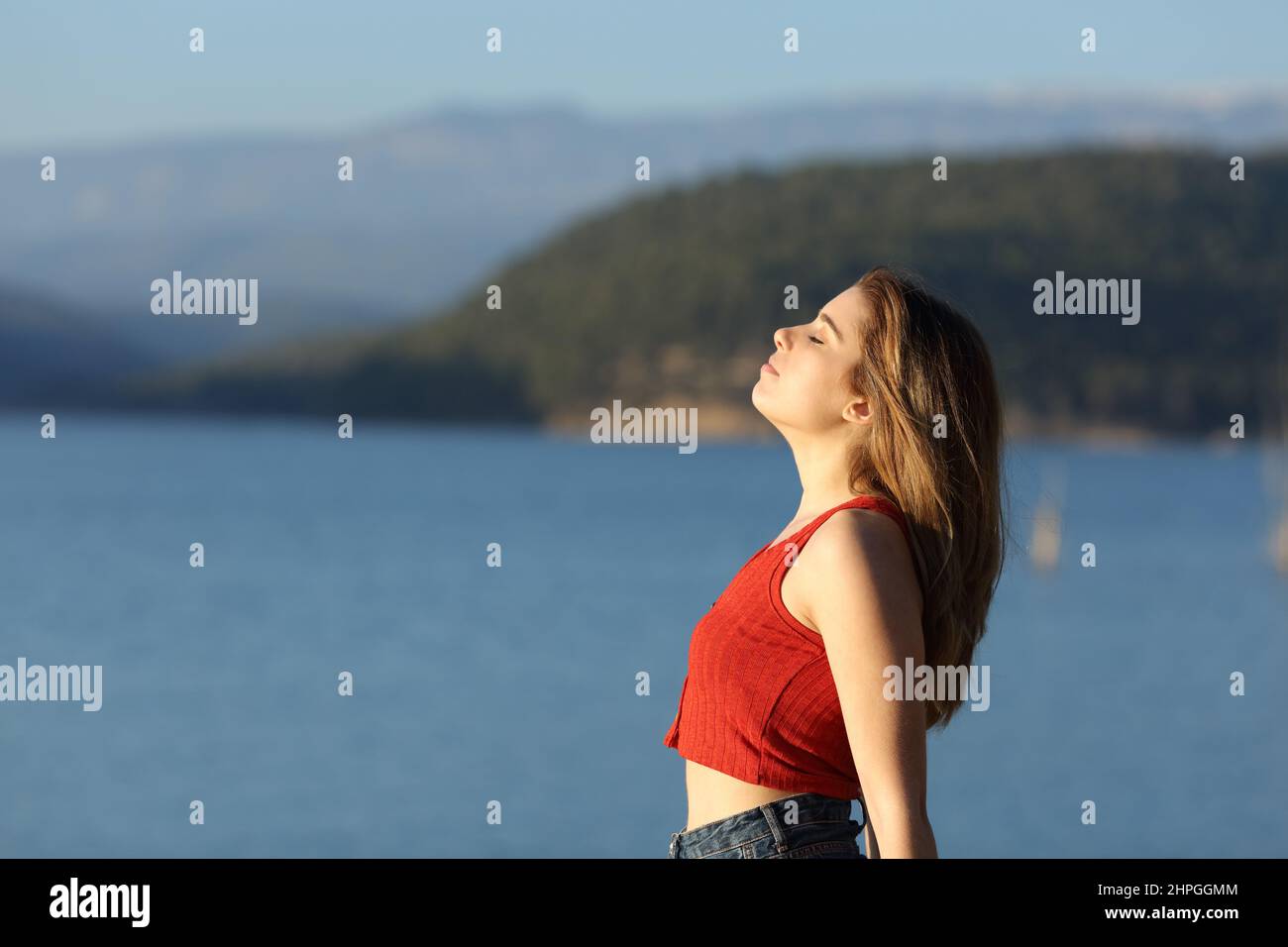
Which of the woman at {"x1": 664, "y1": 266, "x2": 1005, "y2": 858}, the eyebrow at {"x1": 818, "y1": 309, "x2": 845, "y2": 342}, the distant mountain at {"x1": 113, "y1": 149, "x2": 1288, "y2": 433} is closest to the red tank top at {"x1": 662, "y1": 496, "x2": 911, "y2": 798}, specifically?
the woman at {"x1": 664, "y1": 266, "x2": 1005, "y2": 858}

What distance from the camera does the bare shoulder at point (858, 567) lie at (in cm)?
208

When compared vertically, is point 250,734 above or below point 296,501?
below

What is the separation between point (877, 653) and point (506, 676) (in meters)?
26.6

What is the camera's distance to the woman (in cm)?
210

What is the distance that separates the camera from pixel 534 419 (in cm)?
9088

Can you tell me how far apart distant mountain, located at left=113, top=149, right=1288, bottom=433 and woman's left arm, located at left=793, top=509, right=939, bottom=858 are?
60.4 m

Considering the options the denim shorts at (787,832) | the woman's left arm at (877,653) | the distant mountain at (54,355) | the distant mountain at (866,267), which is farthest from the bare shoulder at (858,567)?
the distant mountain at (54,355)

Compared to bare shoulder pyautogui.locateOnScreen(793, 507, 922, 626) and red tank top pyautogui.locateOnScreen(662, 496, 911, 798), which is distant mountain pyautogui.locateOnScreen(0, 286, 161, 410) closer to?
red tank top pyautogui.locateOnScreen(662, 496, 911, 798)

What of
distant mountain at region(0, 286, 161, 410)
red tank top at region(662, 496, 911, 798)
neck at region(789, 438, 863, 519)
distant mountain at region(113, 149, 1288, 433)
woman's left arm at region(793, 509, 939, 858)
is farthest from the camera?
distant mountain at region(0, 286, 161, 410)

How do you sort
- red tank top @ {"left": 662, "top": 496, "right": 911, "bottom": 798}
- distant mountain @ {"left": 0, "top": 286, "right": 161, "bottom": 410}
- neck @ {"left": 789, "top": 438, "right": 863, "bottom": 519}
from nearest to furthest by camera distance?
red tank top @ {"left": 662, "top": 496, "right": 911, "bottom": 798} → neck @ {"left": 789, "top": 438, "right": 863, "bottom": 519} → distant mountain @ {"left": 0, "top": 286, "right": 161, "bottom": 410}

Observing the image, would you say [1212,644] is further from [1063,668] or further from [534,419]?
[534,419]

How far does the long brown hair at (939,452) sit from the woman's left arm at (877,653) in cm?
11
